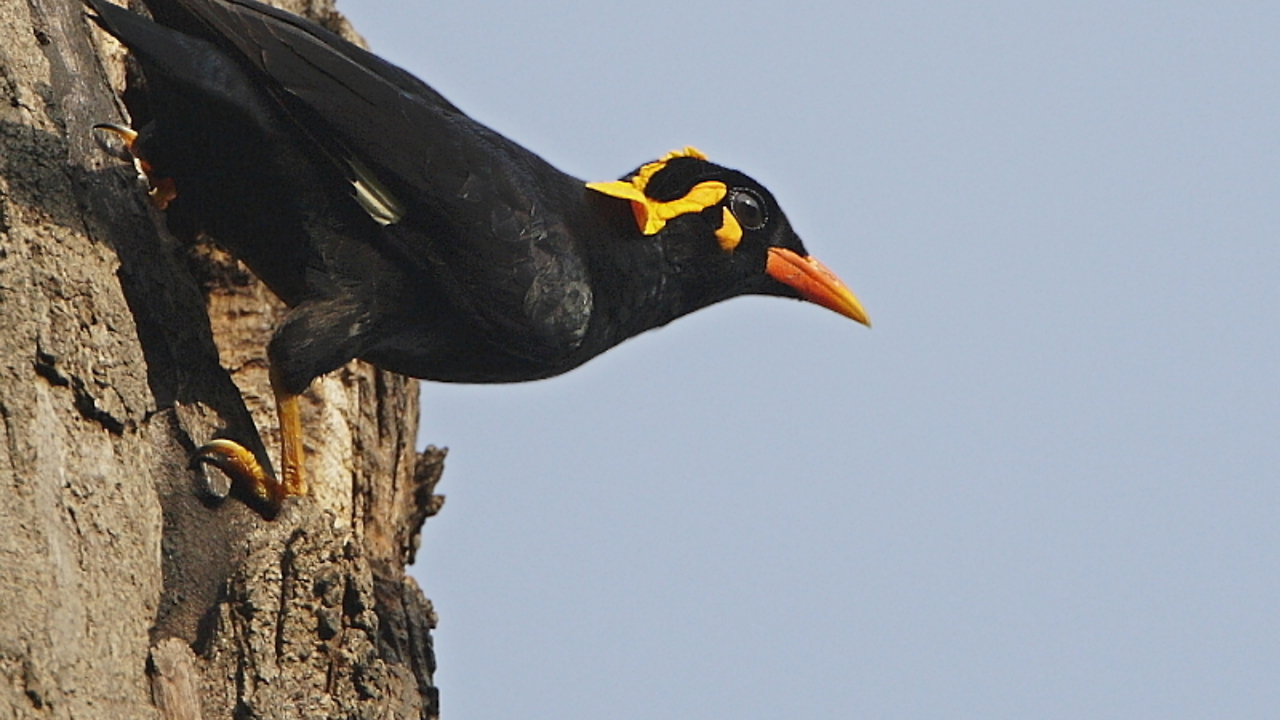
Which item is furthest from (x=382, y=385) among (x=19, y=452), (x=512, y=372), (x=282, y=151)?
(x=19, y=452)

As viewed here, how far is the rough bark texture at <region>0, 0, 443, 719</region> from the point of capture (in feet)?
12.0

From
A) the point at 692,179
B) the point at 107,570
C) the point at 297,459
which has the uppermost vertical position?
the point at 692,179

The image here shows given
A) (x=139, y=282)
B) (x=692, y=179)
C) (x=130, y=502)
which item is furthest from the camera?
(x=692, y=179)

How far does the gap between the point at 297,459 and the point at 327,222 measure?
2.30 ft

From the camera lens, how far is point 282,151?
4988 millimetres

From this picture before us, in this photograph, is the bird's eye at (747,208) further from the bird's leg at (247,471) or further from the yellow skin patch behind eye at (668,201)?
the bird's leg at (247,471)

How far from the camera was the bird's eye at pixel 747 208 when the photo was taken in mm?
6207

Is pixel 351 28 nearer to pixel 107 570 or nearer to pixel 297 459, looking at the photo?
pixel 297 459

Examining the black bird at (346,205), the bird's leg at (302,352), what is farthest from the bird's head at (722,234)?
the bird's leg at (302,352)

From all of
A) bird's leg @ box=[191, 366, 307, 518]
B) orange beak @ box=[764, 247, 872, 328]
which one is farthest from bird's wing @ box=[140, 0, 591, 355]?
orange beak @ box=[764, 247, 872, 328]

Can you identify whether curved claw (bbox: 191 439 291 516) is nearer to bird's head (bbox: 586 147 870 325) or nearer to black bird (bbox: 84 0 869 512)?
black bird (bbox: 84 0 869 512)

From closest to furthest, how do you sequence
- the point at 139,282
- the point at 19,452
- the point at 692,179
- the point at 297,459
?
1. the point at 19,452
2. the point at 139,282
3. the point at 297,459
4. the point at 692,179

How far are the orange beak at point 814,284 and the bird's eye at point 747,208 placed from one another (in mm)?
136

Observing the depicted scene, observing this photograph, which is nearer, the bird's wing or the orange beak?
the bird's wing
